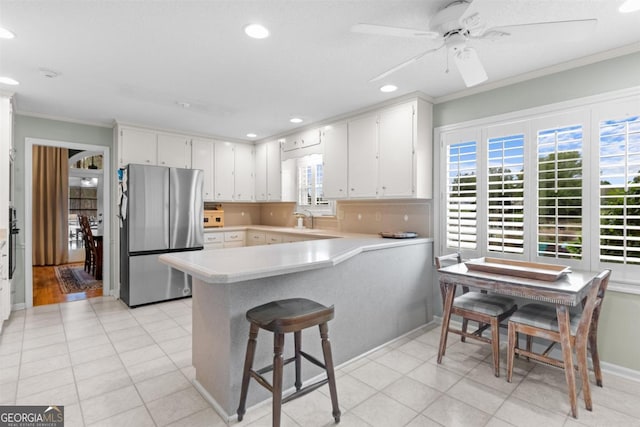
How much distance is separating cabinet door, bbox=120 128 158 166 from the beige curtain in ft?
12.7

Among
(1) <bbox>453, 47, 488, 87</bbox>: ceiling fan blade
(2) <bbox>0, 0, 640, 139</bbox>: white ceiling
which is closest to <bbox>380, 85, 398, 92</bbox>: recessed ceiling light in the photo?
(2) <bbox>0, 0, 640, 139</bbox>: white ceiling

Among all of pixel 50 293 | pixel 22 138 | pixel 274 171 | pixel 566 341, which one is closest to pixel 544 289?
pixel 566 341

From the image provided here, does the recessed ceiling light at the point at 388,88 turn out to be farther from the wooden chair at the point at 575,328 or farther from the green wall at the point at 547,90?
the wooden chair at the point at 575,328

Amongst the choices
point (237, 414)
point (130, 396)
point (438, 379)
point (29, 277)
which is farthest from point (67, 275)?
point (438, 379)

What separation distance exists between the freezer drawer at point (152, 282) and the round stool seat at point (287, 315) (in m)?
2.98

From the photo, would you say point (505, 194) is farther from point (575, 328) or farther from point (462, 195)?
point (575, 328)

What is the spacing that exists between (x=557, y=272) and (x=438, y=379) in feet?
3.79

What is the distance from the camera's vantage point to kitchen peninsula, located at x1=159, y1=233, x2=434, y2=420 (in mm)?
1951

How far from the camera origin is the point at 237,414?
1.96 meters

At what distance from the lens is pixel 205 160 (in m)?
5.25

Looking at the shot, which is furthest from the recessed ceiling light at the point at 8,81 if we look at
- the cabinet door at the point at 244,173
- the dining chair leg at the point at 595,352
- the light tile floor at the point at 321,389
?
the dining chair leg at the point at 595,352

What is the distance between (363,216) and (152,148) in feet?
10.2

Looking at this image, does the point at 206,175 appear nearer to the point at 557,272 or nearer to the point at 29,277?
the point at 29,277

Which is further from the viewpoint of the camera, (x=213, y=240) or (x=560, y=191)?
(x=213, y=240)
